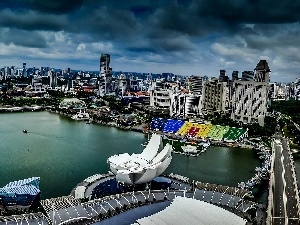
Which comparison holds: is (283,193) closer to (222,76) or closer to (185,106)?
(185,106)

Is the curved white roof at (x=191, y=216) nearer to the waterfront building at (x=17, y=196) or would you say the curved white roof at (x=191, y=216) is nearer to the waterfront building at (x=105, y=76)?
the waterfront building at (x=17, y=196)

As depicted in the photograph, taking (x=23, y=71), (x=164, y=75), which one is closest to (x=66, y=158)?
(x=23, y=71)

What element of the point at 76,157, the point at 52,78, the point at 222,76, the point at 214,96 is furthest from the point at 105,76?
the point at 76,157

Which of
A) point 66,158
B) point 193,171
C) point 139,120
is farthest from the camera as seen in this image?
point 139,120

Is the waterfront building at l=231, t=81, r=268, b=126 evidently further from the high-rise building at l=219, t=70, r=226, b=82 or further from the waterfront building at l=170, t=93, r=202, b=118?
the high-rise building at l=219, t=70, r=226, b=82

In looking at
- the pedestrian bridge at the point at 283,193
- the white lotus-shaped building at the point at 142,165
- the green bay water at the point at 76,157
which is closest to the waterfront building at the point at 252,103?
the green bay water at the point at 76,157

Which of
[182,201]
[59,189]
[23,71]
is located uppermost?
[23,71]

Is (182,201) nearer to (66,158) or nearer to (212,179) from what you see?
(212,179)
